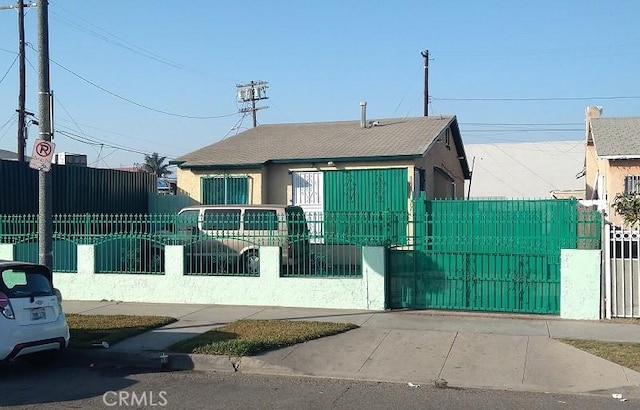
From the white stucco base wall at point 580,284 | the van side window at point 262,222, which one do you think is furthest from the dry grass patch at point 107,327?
the white stucco base wall at point 580,284

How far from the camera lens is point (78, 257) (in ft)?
46.0

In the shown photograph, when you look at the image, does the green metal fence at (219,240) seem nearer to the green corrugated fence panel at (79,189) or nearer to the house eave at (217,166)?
the green corrugated fence panel at (79,189)

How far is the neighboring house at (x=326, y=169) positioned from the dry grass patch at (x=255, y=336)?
25.9 feet

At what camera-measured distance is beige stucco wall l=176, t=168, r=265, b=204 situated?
755 inches

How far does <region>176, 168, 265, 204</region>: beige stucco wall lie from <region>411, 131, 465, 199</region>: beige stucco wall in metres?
4.63

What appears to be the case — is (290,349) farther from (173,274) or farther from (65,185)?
(65,185)

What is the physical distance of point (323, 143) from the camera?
802 inches

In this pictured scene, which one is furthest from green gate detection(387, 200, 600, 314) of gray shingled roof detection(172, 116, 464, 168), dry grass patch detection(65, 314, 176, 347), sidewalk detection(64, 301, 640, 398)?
gray shingled roof detection(172, 116, 464, 168)

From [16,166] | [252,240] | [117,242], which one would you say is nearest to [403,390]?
[252,240]

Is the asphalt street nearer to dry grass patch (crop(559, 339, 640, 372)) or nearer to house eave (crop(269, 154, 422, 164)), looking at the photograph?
dry grass patch (crop(559, 339, 640, 372))

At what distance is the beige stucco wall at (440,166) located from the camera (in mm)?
19734

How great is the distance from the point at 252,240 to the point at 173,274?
70.1 inches

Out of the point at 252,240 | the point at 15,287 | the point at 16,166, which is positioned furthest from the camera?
the point at 16,166

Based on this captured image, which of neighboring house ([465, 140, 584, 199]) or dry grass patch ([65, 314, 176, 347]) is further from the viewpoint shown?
neighboring house ([465, 140, 584, 199])
